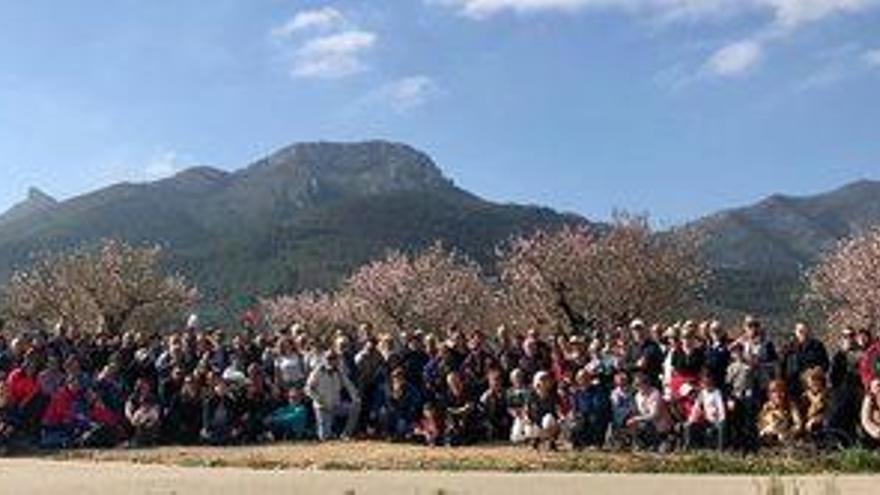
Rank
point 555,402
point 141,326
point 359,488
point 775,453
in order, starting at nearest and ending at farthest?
point 359,488
point 775,453
point 555,402
point 141,326

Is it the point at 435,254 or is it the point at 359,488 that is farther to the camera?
the point at 435,254

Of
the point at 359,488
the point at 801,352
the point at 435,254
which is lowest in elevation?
the point at 359,488

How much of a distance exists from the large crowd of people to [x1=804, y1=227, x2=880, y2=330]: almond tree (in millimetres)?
26666

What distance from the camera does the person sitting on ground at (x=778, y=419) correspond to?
77.1 ft

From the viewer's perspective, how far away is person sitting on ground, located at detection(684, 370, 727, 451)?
78.3 feet

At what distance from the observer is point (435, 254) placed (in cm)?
7531

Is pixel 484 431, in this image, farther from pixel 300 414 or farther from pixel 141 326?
pixel 141 326

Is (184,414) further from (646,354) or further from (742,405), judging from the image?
(742,405)

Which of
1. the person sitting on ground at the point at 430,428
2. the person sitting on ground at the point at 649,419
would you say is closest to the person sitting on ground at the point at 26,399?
the person sitting on ground at the point at 430,428

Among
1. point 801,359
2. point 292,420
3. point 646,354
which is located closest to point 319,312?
point 292,420

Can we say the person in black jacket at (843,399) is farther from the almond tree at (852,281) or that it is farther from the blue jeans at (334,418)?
the almond tree at (852,281)

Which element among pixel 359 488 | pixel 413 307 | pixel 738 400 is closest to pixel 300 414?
pixel 738 400

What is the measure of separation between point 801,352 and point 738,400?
1.21 meters

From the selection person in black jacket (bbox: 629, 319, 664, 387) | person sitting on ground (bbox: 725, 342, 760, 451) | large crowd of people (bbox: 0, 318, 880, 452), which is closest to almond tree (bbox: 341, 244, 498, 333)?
large crowd of people (bbox: 0, 318, 880, 452)
